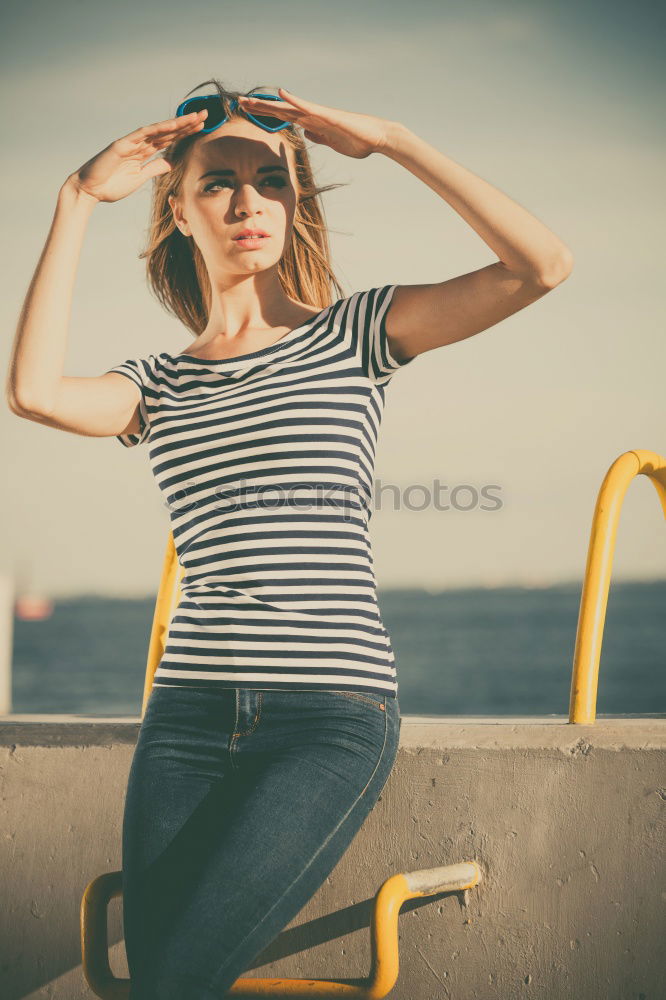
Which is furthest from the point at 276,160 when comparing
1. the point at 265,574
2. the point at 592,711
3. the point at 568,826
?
the point at 568,826

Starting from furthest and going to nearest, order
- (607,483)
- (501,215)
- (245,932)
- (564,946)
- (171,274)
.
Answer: (171,274) < (607,483) < (564,946) < (501,215) < (245,932)

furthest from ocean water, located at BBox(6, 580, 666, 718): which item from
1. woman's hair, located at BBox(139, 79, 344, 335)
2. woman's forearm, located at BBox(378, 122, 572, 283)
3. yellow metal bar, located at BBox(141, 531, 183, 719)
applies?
woman's forearm, located at BBox(378, 122, 572, 283)

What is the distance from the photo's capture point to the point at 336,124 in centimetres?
215

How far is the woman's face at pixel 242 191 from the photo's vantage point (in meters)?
2.42

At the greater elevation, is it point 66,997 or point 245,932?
point 245,932

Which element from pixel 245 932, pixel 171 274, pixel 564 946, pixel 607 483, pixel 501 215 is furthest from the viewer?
pixel 171 274

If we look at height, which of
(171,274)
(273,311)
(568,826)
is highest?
(171,274)

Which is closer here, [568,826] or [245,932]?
[245,932]

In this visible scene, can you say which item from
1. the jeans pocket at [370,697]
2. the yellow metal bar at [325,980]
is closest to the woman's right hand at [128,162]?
the jeans pocket at [370,697]

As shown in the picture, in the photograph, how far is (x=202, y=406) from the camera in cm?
231

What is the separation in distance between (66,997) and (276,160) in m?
1.99

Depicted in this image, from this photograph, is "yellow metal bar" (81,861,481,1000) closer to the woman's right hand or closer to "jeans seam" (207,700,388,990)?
"jeans seam" (207,700,388,990)

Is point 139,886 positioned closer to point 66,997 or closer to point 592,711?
point 66,997

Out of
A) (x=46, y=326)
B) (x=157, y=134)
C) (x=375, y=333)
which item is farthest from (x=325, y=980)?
(x=157, y=134)
